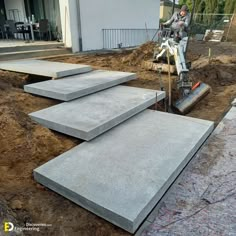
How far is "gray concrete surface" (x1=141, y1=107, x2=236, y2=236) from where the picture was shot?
5.51 ft

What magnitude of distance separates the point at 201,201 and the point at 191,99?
8.59 feet

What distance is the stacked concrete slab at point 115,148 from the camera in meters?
1.81

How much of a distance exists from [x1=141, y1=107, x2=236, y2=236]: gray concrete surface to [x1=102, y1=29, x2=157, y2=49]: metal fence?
750 centimetres

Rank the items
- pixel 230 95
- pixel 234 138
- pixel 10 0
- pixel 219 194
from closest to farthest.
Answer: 1. pixel 219 194
2. pixel 234 138
3. pixel 230 95
4. pixel 10 0

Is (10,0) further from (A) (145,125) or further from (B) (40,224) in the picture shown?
(B) (40,224)

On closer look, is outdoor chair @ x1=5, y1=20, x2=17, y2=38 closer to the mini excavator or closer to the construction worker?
the mini excavator

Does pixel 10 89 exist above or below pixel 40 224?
above

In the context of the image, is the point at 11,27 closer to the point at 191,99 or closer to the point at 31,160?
the point at 191,99

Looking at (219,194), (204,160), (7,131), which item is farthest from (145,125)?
(7,131)

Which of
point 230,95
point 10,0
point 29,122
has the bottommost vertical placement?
point 230,95

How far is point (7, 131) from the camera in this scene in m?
2.56

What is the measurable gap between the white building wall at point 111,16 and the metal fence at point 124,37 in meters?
0.18

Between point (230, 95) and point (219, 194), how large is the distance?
3.42 metres

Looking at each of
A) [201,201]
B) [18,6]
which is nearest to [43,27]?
[18,6]
